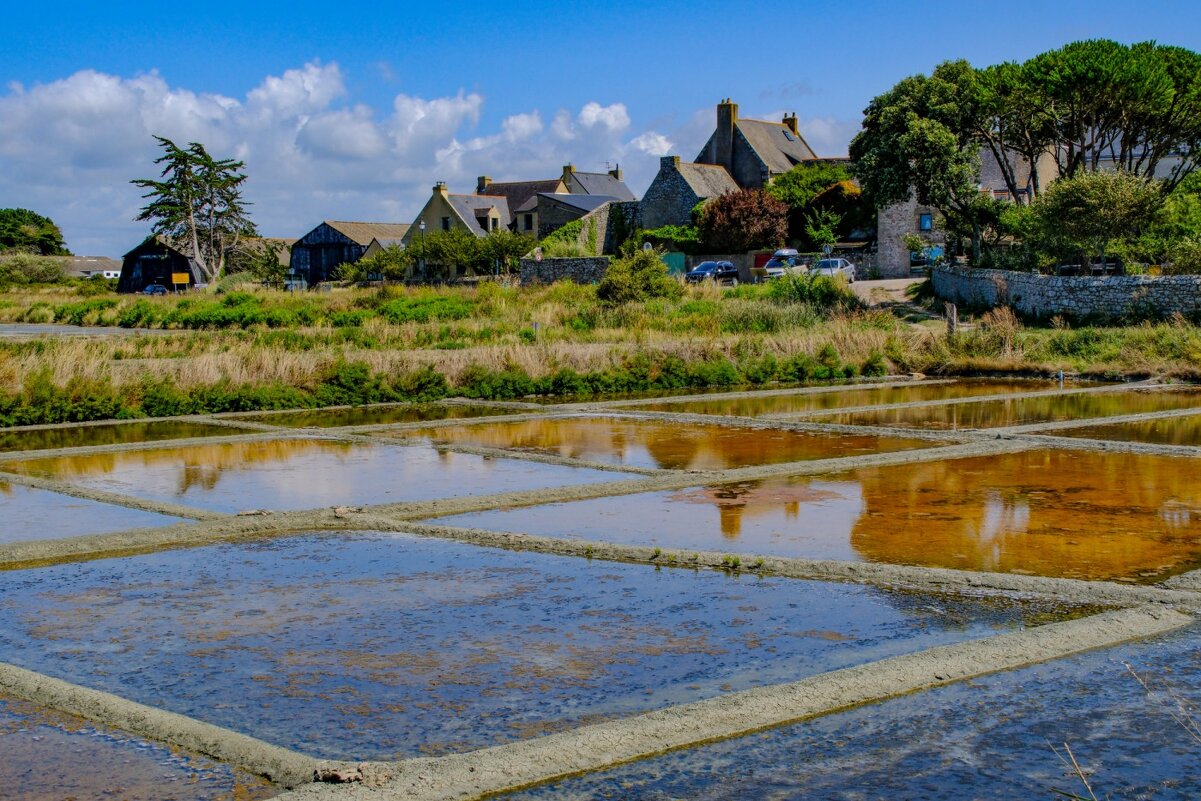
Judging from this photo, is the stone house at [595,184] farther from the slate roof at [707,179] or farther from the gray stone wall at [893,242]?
the gray stone wall at [893,242]

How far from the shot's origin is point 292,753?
5.60 metres

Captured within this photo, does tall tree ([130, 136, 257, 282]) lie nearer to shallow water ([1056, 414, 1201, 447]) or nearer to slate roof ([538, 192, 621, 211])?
slate roof ([538, 192, 621, 211])

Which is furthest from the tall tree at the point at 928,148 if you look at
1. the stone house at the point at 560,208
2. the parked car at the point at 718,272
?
the stone house at the point at 560,208

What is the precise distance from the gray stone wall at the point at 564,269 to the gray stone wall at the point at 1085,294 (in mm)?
19667

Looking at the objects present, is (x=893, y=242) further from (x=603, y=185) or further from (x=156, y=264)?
(x=156, y=264)

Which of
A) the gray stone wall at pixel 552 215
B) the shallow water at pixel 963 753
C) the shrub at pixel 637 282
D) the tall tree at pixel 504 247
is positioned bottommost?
the shallow water at pixel 963 753

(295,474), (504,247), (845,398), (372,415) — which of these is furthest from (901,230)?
(295,474)

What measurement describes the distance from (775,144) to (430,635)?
64.9m

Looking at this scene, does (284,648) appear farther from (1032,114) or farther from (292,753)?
(1032,114)

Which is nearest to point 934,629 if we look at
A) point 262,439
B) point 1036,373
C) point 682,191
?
point 262,439

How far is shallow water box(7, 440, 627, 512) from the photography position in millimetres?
12852

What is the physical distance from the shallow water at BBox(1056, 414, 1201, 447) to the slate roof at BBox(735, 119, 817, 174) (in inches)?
1928

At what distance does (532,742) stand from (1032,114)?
3995cm

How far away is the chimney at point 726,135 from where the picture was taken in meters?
68.2
